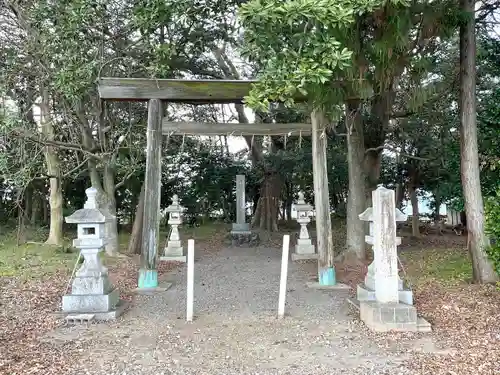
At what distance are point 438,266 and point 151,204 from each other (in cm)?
558

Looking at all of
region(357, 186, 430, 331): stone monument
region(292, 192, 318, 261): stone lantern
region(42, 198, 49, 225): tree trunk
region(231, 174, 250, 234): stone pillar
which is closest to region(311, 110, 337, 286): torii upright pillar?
region(357, 186, 430, 331): stone monument

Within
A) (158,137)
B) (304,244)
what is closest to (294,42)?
(158,137)

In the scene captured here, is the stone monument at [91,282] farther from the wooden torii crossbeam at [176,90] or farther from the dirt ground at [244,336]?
the wooden torii crossbeam at [176,90]

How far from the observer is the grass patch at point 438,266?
726 cm

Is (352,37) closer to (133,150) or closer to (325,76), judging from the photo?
(325,76)

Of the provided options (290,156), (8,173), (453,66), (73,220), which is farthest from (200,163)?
(73,220)

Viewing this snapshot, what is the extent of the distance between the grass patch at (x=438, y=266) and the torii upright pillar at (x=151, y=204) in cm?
408

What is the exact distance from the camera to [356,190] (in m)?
9.12

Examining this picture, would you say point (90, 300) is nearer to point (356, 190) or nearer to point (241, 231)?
point (356, 190)

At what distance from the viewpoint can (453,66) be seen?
9.42m

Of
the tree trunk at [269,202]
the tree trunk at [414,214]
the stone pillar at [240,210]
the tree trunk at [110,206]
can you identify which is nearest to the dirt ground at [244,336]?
the tree trunk at [110,206]

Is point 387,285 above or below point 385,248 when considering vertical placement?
below

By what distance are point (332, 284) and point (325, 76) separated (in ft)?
12.3

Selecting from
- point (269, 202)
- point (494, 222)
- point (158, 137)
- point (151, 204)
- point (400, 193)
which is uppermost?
point (158, 137)
